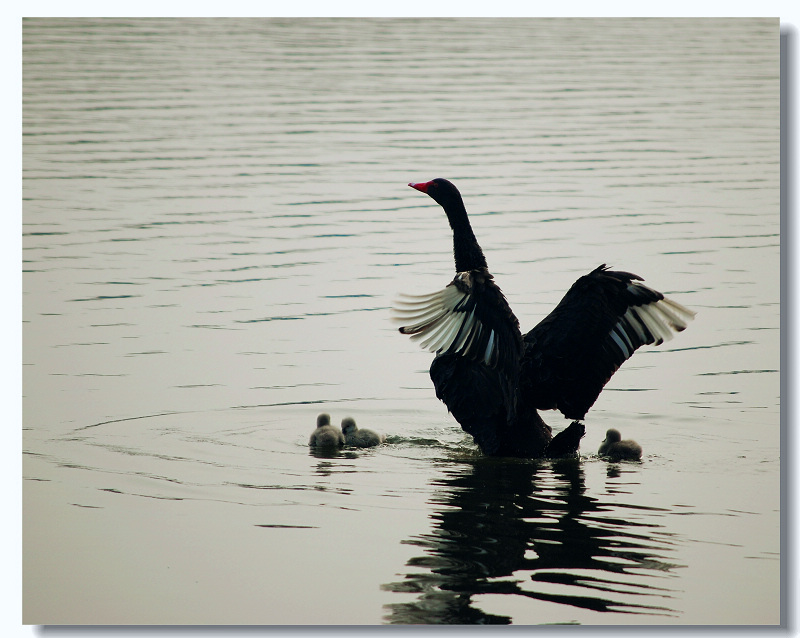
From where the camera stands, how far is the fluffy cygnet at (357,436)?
27.3 feet

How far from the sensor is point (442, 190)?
8.73 meters

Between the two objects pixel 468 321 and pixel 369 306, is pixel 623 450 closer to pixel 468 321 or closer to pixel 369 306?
pixel 468 321

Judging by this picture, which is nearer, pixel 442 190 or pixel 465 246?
pixel 465 246

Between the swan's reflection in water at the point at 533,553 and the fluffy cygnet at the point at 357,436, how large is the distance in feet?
2.88

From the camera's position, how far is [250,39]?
9.88 m

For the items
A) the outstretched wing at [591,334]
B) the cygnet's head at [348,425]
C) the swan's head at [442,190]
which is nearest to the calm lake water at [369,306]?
the cygnet's head at [348,425]

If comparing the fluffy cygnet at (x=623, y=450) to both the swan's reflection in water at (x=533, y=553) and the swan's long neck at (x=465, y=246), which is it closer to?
the swan's reflection in water at (x=533, y=553)

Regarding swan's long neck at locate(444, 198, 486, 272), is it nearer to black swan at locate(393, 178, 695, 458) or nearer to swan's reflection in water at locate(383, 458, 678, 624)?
black swan at locate(393, 178, 695, 458)

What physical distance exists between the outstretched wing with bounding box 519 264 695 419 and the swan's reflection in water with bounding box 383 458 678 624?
0.66 metres

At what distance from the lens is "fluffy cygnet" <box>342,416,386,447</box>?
328 inches

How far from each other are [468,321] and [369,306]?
161 inches

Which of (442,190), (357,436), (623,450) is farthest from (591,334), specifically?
(357,436)

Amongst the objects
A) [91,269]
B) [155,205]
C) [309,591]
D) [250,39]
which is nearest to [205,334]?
[91,269]

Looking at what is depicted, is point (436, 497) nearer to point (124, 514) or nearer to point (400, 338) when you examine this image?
point (124, 514)
